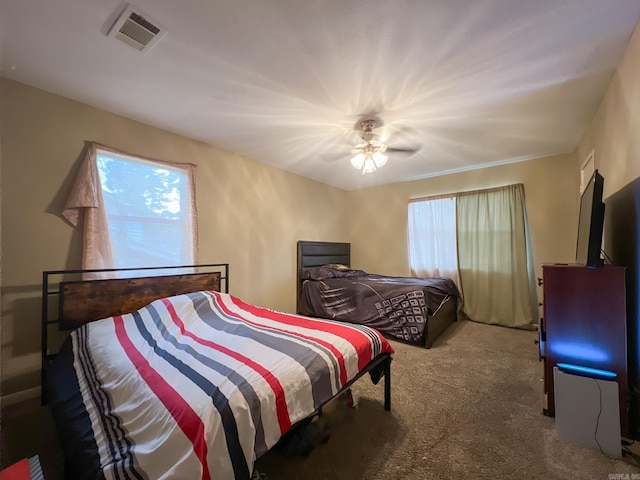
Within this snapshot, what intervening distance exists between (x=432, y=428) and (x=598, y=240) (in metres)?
1.51

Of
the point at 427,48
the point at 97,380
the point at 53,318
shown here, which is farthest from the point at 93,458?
the point at 427,48

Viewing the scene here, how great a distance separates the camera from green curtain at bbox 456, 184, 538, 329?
343 centimetres

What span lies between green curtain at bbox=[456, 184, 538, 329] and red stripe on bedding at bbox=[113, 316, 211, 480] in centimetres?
404

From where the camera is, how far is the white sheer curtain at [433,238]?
4055mm

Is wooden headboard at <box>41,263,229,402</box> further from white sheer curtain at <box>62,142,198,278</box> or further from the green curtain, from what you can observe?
the green curtain

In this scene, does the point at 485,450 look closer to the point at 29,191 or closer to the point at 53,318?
the point at 53,318

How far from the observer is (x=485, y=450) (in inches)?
54.3

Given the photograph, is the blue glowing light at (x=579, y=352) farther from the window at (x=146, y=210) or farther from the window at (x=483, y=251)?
the window at (x=146, y=210)

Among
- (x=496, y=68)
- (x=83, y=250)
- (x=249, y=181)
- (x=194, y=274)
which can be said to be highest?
(x=496, y=68)

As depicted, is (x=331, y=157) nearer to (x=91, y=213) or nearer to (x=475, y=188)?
(x=475, y=188)

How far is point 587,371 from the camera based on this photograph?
1.45 m

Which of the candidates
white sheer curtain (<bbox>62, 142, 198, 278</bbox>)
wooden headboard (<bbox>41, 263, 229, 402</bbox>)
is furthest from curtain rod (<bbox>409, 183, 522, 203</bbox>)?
white sheer curtain (<bbox>62, 142, 198, 278</bbox>)

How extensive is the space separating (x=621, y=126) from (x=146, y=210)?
153 inches

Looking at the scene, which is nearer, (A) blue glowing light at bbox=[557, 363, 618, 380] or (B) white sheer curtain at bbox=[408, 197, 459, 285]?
(A) blue glowing light at bbox=[557, 363, 618, 380]
